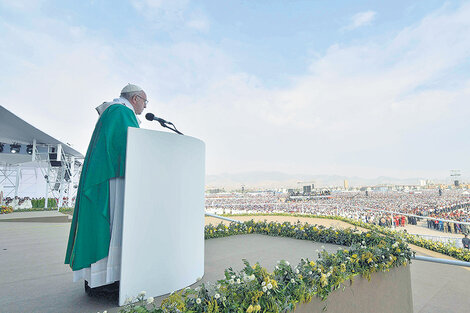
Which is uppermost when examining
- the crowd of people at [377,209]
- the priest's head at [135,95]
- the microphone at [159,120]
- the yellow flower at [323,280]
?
the priest's head at [135,95]

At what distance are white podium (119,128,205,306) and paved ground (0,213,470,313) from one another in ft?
1.00

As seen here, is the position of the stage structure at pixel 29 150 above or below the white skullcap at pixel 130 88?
above

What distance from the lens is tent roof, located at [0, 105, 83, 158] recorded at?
1037cm

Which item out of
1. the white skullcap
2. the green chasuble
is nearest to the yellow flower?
the green chasuble

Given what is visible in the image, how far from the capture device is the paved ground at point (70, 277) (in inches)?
76.3

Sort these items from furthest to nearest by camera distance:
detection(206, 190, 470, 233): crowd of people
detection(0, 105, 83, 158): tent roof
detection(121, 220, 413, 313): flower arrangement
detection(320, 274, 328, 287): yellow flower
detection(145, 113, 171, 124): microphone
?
detection(206, 190, 470, 233): crowd of people → detection(0, 105, 83, 158): tent roof → detection(145, 113, 171, 124): microphone → detection(320, 274, 328, 287): yellow flower → detection(121, 220, 413, 313): flower arrangement

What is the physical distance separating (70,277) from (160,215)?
1.48 meters

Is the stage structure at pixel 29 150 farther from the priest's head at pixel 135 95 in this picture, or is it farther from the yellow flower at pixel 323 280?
the yellow flower at pixel 323 280

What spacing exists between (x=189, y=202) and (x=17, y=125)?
13.4 metres

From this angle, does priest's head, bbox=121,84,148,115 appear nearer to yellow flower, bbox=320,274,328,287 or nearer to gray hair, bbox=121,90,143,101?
gray hair, bbox=121,90,143,101

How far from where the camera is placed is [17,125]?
1145 cm

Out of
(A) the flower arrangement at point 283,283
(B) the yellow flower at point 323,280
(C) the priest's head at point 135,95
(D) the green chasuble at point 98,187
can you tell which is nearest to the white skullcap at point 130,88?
(C) the priest's head at point 135,95

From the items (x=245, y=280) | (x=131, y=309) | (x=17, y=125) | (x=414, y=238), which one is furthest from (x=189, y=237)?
(x=17, y=125)

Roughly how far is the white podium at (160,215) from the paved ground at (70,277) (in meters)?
0.31
